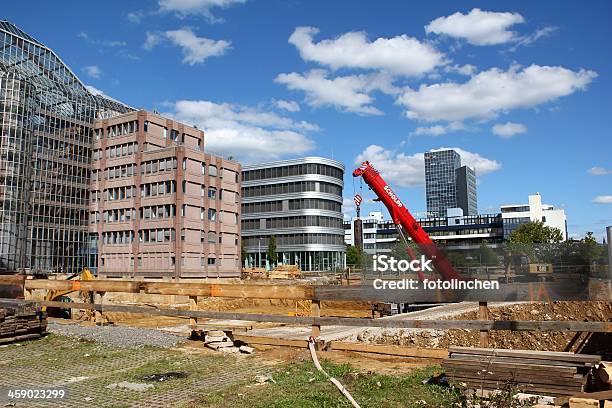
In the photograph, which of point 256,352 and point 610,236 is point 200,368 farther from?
point 610,236

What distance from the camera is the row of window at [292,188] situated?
94.4 m

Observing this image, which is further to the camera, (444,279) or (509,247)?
(509,247)

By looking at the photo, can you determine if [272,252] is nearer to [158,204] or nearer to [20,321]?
[158,204]

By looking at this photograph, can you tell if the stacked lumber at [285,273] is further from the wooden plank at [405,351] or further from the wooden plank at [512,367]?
the wooden plank at [512,367]

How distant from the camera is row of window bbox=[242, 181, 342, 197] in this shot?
94375 mm

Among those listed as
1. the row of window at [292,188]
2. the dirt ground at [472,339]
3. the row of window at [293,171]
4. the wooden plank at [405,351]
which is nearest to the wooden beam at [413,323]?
the wooden plank at [405,351]

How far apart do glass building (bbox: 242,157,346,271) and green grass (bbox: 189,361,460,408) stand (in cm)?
8331

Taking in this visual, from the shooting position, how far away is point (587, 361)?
24.8 ft

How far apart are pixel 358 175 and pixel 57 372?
70.7 feet

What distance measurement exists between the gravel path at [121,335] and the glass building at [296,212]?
77.3 m

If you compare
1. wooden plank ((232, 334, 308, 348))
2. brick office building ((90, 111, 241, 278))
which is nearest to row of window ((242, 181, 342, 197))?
brick office building ((90, 111, 241, 278))

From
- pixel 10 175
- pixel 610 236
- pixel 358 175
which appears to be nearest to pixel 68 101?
pixel 10 175

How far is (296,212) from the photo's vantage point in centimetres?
9450

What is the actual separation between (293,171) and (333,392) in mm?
88503
